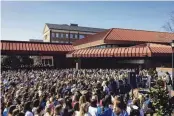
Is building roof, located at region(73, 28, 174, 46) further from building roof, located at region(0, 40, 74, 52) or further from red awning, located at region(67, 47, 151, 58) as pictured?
building roof, located at region(0, 40, 74, 52)

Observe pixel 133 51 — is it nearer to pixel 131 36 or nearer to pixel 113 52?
pixel 113 52

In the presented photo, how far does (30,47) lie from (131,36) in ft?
50.5

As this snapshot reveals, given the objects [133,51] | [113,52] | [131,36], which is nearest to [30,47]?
[113,52]

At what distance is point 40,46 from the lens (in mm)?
39656

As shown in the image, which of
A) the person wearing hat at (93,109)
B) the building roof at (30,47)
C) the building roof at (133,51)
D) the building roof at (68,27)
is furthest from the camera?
the building roof at (68,27)

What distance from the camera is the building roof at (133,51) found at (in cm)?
3195

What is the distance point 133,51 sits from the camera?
33.2 metres

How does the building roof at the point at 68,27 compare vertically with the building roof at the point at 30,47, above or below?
above

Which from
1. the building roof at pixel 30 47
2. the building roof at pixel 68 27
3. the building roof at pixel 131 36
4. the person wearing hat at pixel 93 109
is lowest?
the person wearing hat at pixel 93 109

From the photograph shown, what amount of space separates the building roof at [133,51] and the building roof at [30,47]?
3.70 metres

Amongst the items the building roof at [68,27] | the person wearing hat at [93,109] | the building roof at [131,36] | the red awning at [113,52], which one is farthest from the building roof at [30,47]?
the building roof at [68,27]

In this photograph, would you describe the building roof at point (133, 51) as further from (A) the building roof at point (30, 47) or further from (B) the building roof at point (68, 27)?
(B) the building roof at point (68, 27)

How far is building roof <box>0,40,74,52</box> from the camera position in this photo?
36938 mm

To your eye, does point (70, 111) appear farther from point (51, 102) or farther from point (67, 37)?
point (67, 37)
